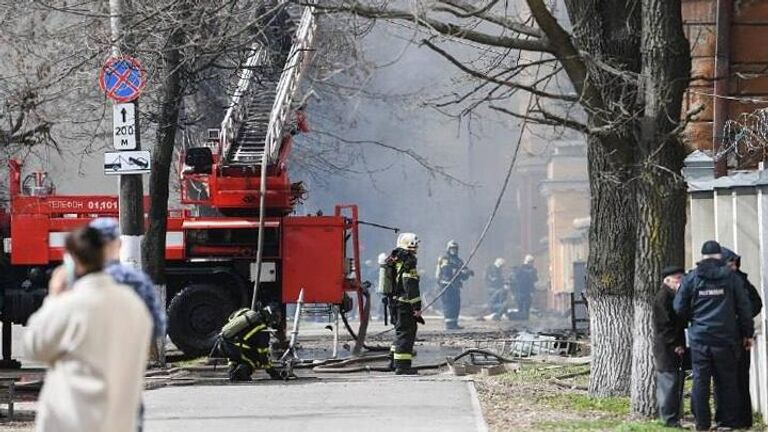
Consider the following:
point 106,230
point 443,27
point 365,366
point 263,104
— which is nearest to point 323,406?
point 443,27

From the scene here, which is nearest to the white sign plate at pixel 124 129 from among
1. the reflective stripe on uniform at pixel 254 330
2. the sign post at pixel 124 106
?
the sign post at pixel 124 106

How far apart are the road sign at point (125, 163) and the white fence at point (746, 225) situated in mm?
5141

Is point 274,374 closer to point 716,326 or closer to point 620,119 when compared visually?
point 620,119

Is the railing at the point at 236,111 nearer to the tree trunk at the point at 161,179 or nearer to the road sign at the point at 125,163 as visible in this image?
the tree trunk at the point at 161,179

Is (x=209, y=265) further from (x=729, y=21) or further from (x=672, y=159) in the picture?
(x=672, y=159)

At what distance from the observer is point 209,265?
2127cm

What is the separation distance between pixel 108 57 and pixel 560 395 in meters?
5.57

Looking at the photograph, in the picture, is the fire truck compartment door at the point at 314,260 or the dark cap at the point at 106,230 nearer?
the dark cap at the point at 106,230

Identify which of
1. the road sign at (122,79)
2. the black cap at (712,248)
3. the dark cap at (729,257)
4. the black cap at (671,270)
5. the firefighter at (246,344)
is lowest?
the firefighter at (246,344)

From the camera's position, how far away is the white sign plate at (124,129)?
15758mm

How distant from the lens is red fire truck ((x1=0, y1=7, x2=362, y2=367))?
20828mm

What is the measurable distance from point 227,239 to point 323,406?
7.73 metres

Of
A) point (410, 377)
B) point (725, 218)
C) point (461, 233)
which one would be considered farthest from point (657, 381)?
point (461, 233)

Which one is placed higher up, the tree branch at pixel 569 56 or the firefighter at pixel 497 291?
the tree branch at pixel 569 56
